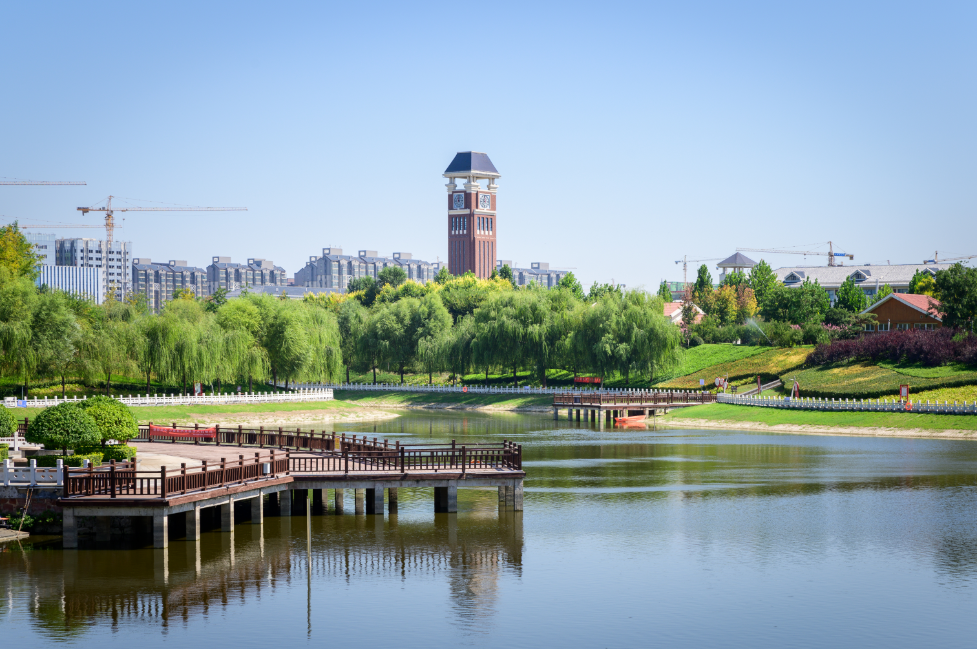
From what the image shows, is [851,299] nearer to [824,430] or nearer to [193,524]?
[824,430]

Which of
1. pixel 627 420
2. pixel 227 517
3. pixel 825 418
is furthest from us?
pixel 627 420

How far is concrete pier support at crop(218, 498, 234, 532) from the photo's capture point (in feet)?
101

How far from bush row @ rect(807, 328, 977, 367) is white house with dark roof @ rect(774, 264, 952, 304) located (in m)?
86.2

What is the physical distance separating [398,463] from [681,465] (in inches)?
684

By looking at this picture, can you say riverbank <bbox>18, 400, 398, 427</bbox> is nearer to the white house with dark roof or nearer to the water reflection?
the water reflection

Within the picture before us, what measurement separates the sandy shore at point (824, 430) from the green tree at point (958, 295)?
2039cm

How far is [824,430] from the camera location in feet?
212

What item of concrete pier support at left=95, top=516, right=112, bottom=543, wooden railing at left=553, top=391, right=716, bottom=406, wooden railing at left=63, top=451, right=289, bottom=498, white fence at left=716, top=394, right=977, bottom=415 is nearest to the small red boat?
wooden railing at left=553, top=391, right=716, bottom=406

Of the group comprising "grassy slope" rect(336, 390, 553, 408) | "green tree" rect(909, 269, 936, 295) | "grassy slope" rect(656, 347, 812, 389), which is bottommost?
"grassy slope" rect(336, 390, 553, 408)

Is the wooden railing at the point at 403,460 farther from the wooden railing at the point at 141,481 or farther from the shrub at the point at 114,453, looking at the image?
the shrub at the point at 114,453

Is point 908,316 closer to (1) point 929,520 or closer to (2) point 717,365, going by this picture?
(2) point 717,365

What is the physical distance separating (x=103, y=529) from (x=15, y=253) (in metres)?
68.5

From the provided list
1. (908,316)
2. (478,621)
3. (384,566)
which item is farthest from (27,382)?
(908,316)

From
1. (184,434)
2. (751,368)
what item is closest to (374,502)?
(184,434)
